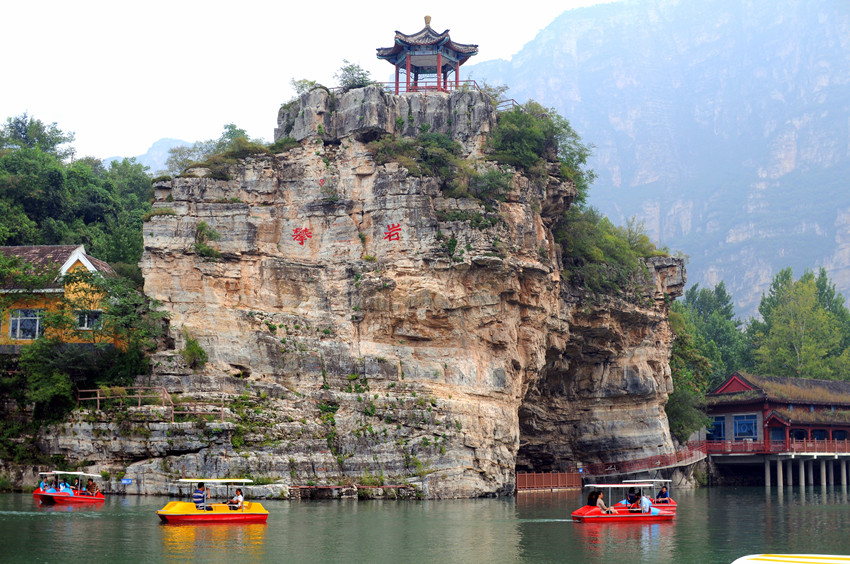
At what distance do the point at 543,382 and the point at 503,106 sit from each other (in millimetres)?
16295

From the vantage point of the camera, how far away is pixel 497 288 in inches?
1816

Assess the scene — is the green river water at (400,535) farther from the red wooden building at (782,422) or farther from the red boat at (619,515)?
the red wooden building at (782,422)

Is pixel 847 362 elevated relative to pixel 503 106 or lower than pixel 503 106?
lower

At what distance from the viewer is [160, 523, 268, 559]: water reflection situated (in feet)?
82.1

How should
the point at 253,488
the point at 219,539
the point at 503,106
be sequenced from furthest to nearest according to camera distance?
the point at 503,106
the point at 253,488
the point at 219,539

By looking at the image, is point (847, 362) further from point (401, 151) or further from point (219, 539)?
point (219, 539)

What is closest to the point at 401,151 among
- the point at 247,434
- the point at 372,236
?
the point at 372,236

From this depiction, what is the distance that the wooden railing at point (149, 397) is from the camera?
40469mm

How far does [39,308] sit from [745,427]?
154 feet

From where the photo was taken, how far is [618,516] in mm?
35188

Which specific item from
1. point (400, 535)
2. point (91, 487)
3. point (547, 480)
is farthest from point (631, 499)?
point (91, 487)

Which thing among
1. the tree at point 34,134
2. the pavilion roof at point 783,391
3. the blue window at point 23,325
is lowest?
the pavilion roof at point 783,391

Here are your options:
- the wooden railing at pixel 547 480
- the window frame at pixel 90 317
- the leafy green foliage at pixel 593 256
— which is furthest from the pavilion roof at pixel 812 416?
the window frame at pixel 90 317

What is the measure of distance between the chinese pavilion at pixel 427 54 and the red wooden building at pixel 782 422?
1179 inches
